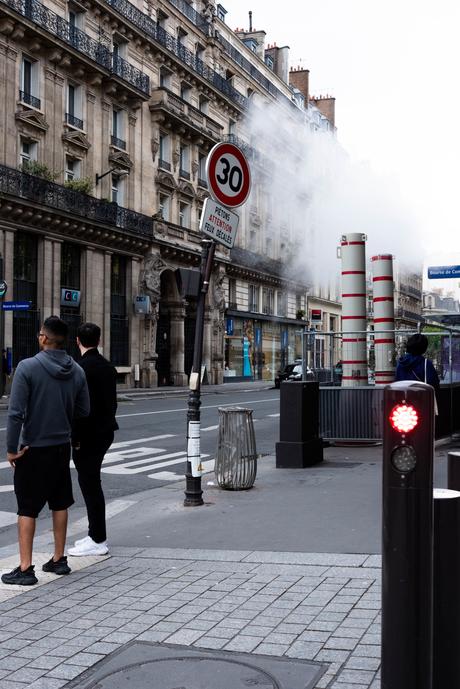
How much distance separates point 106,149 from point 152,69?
6.09 m

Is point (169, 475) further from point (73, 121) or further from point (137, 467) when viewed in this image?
point (73, 121)

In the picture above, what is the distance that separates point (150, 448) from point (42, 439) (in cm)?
812

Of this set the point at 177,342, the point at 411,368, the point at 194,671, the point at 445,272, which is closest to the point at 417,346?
the point at 411,368

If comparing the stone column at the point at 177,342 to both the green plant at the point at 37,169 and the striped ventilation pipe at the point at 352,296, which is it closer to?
the green plant at the point at 37,169

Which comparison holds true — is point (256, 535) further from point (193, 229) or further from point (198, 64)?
point (198, 64)

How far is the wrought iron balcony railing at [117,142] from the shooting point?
32812mm

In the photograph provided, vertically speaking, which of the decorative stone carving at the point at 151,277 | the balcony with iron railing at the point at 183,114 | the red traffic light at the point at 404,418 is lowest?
the red traffic light at the point at 404,418

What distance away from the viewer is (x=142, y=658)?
142 inches

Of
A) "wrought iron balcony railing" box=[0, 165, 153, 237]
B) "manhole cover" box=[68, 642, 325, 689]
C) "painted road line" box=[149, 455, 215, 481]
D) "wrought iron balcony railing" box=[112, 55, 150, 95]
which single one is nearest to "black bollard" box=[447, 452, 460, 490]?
"manhole cover" box=[68, 642, 325, 689]

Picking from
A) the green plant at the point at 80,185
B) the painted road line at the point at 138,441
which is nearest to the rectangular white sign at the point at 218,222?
the painted road line at the point at 138,441

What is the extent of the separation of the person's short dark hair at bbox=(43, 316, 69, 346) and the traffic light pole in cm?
210

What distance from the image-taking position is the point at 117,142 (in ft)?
109

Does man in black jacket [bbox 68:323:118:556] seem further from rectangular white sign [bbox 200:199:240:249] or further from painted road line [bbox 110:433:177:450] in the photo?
painted road line [bbox 110:433:177:450]

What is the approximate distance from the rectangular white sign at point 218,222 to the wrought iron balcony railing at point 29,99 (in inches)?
864
